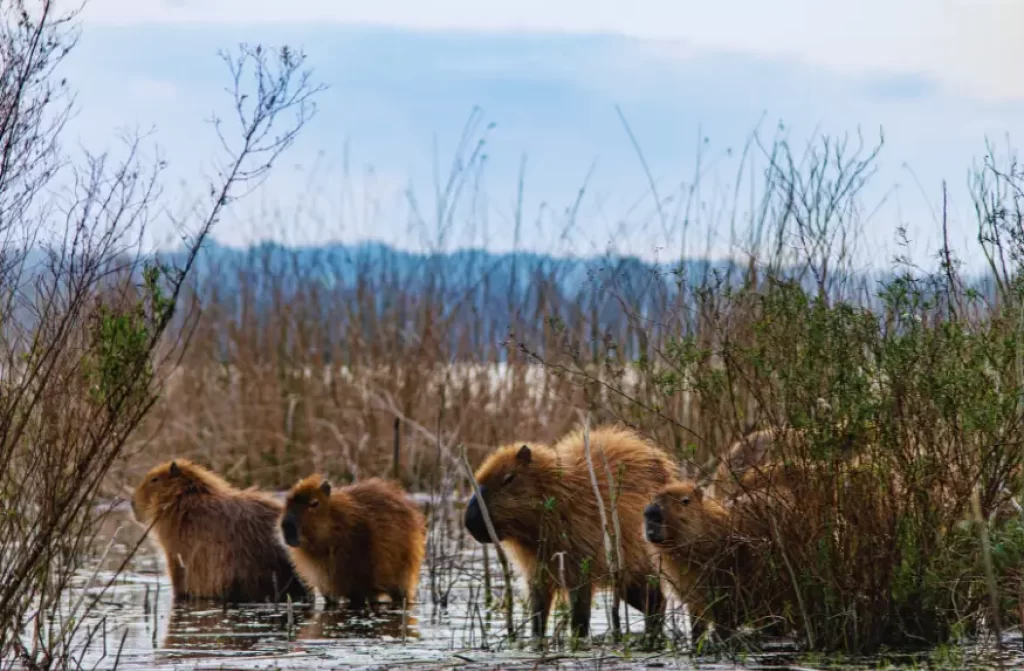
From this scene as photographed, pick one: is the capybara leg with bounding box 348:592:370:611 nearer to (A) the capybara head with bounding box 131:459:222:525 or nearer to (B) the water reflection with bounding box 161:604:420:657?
(B) the water reflection with bounding box 161:604:420:657

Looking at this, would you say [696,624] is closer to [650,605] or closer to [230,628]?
[650,605]

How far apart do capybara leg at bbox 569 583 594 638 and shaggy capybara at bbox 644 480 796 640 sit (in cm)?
59

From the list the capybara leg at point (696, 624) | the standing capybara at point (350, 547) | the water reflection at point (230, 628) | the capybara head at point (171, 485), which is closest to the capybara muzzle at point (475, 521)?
the water reflection at point (230, 628)

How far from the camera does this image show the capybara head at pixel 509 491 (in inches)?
266

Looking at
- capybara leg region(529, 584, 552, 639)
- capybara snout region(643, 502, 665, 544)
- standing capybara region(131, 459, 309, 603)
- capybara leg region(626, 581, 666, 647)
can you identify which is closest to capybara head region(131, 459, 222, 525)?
standing capybara region(131, 459, 309, 603)

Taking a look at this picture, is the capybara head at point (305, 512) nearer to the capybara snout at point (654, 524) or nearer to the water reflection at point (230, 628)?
the water reflection at point (230, 628)

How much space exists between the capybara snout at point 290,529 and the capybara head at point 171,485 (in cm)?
86

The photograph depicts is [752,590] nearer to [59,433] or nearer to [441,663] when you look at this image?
[441,663]

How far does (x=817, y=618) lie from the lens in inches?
224

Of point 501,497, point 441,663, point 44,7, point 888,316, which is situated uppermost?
point 44,7

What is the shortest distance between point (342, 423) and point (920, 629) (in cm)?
819

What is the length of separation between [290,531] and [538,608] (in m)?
1.98

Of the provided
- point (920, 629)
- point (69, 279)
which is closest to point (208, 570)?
point (69, 279)

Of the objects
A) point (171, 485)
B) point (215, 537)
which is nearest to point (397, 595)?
point (215, 537)
